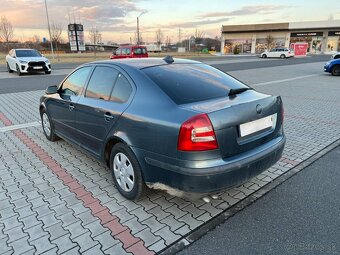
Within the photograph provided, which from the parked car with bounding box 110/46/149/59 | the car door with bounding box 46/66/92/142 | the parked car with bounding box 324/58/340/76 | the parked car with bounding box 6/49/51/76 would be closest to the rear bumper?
the car door with bounding box 46/66/92/142

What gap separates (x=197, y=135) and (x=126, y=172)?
1.07 metres

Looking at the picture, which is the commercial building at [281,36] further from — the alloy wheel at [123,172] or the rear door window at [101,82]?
the alloy wheel at [123,172]

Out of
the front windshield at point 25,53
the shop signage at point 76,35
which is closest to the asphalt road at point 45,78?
the front windshield at point 25,53

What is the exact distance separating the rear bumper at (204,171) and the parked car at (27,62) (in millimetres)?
16696

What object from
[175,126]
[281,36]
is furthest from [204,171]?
[281,36]

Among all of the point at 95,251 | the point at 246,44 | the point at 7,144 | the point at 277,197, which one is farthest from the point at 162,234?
the point at 246,44

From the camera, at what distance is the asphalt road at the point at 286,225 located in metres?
2.38

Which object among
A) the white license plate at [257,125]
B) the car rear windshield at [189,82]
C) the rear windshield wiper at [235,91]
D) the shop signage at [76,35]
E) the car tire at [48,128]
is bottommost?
the car tire at [48,128]

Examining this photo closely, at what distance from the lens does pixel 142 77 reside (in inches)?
116

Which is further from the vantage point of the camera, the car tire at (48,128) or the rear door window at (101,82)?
the car tire at (48,128)

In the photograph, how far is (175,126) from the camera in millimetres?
2432

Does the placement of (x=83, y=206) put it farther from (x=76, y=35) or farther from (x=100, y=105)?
(x=76, y=35)

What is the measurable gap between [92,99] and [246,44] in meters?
61.1

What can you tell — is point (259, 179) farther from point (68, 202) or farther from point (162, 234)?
point (68, 202)
